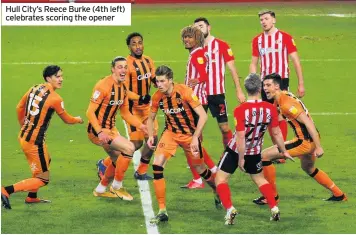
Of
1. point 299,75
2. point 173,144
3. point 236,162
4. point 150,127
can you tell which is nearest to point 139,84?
point 150,127

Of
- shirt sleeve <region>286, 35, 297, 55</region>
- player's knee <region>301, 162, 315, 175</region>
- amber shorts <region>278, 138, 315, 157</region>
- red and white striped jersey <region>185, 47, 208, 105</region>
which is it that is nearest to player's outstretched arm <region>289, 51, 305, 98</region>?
shirt sleeve <region>286, 35, 297, 55</region>

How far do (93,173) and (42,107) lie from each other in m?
2.50

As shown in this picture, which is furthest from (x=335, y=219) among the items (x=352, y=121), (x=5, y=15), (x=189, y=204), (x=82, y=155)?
(x=5, y=15)

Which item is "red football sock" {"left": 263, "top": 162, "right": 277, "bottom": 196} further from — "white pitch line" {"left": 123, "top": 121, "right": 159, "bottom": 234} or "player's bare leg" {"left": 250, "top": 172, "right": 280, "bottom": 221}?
"white pitch line" {"left": 123, "top": 121, "right": 159, "bottom": 234}

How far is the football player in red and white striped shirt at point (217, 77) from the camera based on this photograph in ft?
55.8

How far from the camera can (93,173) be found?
1677cm

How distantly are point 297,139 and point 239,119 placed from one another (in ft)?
5.21

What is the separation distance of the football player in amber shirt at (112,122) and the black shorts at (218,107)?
90.6 inches

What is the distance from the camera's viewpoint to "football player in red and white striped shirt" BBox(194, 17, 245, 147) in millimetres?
17000

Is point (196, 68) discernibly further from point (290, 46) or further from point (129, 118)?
point (290, 46)

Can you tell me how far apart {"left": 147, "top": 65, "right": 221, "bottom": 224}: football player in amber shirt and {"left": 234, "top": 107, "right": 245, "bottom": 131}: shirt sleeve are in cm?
73

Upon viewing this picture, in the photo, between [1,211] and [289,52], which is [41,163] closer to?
[1,211]

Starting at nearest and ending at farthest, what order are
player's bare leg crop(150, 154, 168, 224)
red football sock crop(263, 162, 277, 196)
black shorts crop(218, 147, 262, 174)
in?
black shorts crop(218, 147, 262, 174), player's bare leg crop(150, 154, 168, 224), red football sock crop(263, 162, 277, 196)

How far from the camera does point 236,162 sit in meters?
13.8
